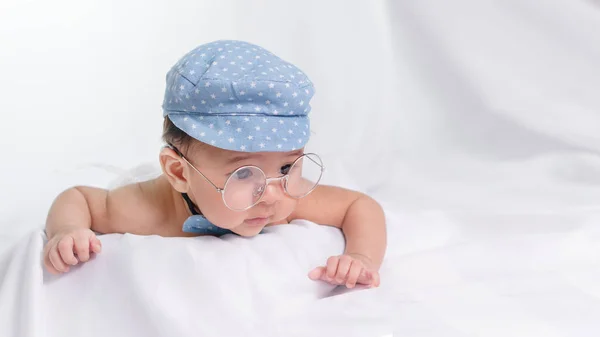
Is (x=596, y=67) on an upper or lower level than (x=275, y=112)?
upper

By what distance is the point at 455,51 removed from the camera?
7.80 feet

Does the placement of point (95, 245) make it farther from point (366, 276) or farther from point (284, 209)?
point (366, 276)

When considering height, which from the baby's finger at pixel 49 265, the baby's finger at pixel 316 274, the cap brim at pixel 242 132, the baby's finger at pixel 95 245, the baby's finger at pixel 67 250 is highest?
the cap brim at pixel 242 132

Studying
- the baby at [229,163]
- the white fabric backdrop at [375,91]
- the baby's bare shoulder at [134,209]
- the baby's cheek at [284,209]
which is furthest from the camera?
the white fabric backdrop at [375,91]

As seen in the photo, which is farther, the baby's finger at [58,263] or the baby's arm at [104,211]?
the baby's arm at [104,211]

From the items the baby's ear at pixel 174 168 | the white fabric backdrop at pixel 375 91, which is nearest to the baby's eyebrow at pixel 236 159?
the baby's ear at pixel 174 168

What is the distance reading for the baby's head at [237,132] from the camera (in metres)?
1.37

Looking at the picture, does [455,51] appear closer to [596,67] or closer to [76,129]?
[596,67]

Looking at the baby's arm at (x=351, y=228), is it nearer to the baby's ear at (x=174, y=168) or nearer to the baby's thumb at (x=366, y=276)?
the baby's thumb at (x=366, y=276)

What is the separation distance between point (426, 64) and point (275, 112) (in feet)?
3.87

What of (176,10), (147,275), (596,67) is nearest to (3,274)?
(147,275)

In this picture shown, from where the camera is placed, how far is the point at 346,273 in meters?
1.42

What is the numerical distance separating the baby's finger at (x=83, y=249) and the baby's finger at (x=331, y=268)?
47 cm

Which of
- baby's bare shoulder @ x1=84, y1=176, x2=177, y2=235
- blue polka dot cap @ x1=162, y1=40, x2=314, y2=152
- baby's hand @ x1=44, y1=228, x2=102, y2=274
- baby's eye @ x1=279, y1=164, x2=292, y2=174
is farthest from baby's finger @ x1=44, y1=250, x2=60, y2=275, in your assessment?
baby's eye @ x1=279, y1=164, x2=292, y2=174
